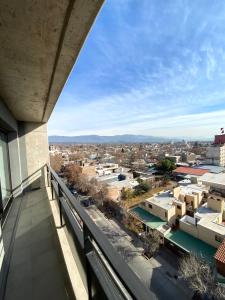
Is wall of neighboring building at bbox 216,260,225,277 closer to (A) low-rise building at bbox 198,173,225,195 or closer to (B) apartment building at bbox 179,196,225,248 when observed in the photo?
(B) apartment building at bbox 179,196,225,248

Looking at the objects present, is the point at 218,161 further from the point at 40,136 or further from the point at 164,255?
the point at 40,136

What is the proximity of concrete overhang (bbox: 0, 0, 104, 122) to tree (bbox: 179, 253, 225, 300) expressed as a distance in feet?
23.3

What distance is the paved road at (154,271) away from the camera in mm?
5719

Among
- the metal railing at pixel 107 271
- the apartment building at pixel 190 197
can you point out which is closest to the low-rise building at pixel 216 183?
the apartment building at pixel 190 197

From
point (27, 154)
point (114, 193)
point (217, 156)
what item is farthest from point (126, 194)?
point (217, 156)

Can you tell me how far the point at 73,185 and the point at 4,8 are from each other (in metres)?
17.5

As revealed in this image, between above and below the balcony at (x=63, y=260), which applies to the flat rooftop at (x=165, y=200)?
below

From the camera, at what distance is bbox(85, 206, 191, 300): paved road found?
5719 mm

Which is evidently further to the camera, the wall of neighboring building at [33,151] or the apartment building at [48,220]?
the wall of neighboring building at [33,151]

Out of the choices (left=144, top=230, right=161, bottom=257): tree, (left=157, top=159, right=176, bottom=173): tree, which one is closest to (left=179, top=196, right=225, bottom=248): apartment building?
(left=144, top=230, right=161, bottom=257): tree

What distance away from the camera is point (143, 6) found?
6.75 feet

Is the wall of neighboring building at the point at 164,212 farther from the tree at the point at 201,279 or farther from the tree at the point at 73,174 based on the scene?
the tree at the point at 73,174

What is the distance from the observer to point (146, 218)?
10.2 meters

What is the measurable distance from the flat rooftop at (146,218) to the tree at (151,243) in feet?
3.15
